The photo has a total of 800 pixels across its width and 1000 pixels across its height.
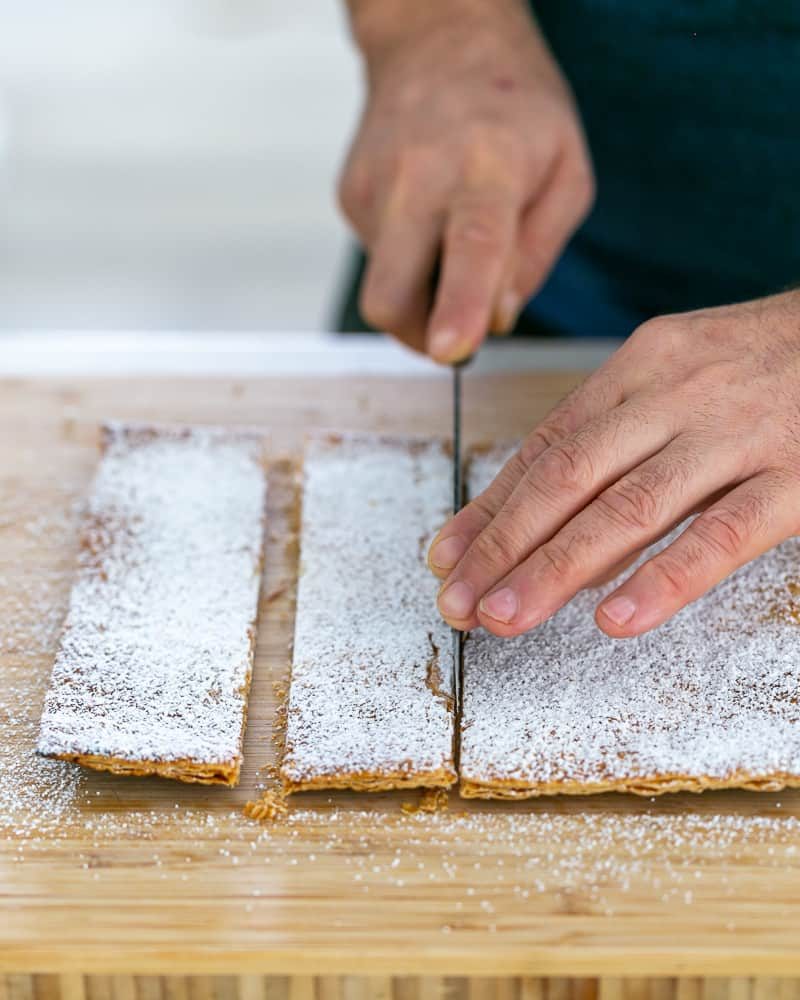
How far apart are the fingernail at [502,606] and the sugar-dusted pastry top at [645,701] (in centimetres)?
12

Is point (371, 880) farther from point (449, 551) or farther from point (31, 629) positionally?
point (31, 629)

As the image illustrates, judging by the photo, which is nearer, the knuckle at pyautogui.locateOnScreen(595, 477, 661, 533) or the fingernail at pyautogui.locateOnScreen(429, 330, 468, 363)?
the knuckle at pyautogui.locateOnScreen(595, 477, 661, 533)

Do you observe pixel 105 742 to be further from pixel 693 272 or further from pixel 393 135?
pixel 693 272

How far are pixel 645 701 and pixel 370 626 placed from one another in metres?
0.32

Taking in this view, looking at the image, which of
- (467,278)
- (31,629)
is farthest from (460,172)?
(31,629)

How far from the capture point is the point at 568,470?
1.26 m

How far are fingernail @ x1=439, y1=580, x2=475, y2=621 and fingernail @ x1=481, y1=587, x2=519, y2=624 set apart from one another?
35 mm

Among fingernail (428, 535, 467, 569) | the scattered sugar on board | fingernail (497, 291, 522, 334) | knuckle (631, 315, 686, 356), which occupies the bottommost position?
the scattered sugar on board

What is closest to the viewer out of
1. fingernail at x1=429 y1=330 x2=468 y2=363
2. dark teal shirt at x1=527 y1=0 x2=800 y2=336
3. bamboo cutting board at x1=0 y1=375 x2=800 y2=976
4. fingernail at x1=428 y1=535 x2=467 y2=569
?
bamboo cutting board at x1=0 y1=375 x2=800 y2=976

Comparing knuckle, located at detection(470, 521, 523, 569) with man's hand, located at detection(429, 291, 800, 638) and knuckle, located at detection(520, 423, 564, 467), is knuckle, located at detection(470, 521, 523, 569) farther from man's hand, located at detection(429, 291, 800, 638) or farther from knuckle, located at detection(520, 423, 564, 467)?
knuckle, located at detection(520, 423, 564, 467)

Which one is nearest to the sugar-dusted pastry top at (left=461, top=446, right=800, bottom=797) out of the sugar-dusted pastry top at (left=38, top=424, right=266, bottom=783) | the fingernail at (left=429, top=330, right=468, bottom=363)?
the sugar-dusted pastry top at (left=38, top=424, right=266, bottom=783)

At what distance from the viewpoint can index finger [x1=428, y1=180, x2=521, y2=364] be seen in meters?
1.64

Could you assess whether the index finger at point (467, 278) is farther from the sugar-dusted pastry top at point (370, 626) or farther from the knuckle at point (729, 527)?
the knuckle at point (729, 527)

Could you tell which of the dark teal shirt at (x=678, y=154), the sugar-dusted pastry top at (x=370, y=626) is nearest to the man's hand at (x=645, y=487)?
the sugar-dusted pastry top at (x=370, y=626)
